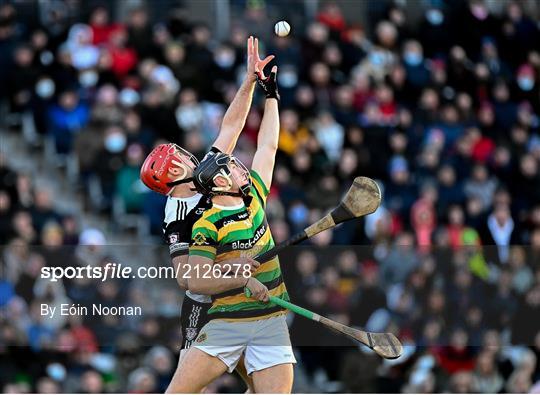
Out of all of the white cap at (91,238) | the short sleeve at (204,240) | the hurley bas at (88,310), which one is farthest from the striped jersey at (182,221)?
the white cap at (91,238)

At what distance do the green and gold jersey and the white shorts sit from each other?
5 centimetres

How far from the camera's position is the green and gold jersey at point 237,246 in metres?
8.36

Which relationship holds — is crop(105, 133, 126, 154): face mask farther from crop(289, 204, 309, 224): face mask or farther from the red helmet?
the red helmet

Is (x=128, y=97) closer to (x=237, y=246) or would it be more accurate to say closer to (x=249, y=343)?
(x=237, y=246)

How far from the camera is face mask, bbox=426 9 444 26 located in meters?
15.6

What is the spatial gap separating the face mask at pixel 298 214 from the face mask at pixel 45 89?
94.0 inches

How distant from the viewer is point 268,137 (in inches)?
349

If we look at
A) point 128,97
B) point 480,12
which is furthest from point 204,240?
point 480,12

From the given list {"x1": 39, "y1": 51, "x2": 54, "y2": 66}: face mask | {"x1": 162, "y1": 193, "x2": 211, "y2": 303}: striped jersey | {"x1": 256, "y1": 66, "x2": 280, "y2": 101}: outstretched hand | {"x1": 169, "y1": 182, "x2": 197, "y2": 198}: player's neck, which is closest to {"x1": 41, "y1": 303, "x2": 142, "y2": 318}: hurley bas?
{"x1": 162, "y1": 193, "x2": 211, "y2": 303}: striped jersey

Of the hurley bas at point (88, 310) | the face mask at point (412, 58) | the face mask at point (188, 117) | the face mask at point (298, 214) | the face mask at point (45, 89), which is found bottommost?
the hurley bas at point (88, 310)

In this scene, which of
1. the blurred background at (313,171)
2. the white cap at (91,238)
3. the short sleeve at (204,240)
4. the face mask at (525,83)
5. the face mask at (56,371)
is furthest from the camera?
the face mask at (525,83)

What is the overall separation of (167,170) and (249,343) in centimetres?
105

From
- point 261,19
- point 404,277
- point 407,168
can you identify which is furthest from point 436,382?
point 261,19

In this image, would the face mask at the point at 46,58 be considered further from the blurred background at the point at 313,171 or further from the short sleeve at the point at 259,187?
the short sleeve at the point at 259,187
